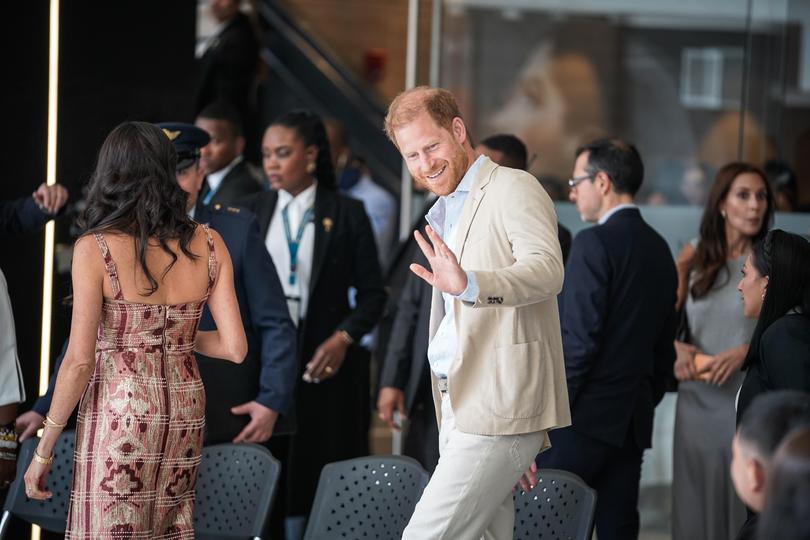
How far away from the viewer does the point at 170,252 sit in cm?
318

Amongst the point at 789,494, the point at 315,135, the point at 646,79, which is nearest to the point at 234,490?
the point at 315,135

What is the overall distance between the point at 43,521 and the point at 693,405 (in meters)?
2.68

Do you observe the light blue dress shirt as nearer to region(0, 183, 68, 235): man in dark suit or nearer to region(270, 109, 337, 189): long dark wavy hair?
region(0, 183, 68, 235): man in dark suit

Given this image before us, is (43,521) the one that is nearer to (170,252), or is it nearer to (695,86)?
(170,252)

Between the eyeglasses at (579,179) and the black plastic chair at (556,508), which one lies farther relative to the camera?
the eyeglasses at (579,179)

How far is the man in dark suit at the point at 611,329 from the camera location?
164 inches

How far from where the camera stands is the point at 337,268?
→ 5344 millimetres

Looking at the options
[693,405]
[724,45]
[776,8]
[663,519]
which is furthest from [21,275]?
[724,45]

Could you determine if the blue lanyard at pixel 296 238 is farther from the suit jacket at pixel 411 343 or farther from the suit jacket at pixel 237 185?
the suit jacket at pixel 411 343

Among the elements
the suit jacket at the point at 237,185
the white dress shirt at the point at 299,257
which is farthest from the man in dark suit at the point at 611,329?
the suit jacket at the point at 237,185

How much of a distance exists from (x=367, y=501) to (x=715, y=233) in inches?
84.6

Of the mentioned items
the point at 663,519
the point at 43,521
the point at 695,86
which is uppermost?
the point at 695,86

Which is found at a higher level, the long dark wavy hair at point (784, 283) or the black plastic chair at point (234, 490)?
the long dark wavy hair at point (784, 283)

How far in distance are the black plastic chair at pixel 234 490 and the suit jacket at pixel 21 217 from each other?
3.87ft
